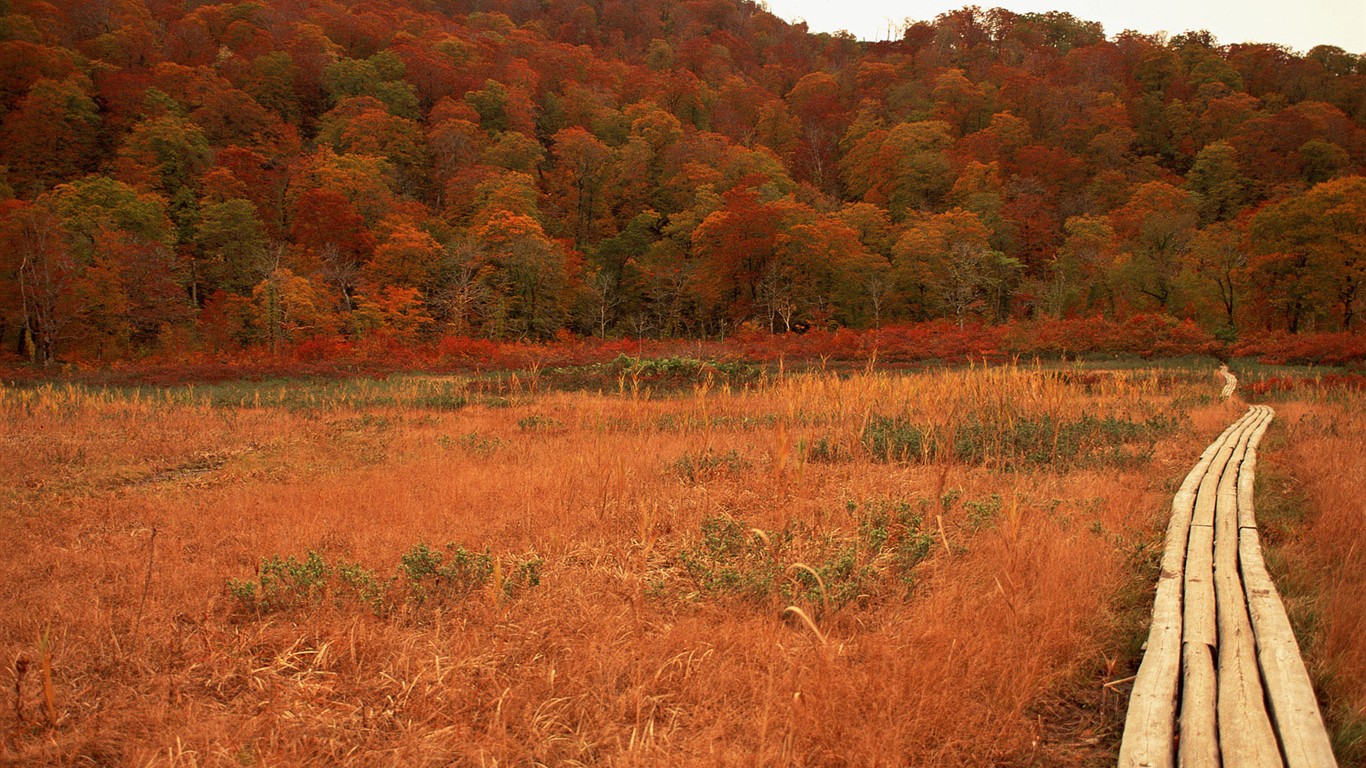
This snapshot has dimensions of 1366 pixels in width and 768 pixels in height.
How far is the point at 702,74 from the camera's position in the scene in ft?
316

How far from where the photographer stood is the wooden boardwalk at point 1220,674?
2553mm

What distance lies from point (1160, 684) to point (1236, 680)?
32 centimetres

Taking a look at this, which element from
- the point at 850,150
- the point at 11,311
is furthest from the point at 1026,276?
the point at 11,311

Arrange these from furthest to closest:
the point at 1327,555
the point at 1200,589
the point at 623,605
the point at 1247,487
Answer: the point at 1247,487 < the point at 1327,555 < the point at 623,605 < the point at 1200,589

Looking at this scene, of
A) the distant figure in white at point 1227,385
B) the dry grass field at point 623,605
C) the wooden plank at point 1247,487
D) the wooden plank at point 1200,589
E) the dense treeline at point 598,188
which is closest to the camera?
the dry grass field at point 623,605

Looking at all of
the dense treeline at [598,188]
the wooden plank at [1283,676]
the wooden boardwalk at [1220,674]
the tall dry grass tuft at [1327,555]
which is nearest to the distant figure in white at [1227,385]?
the tall dry grass tuft at [1327,555]

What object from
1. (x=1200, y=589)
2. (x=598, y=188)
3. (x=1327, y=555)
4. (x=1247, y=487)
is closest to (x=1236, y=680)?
(x=1200, y=589)

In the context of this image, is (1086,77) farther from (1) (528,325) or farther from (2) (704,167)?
(1) (528,325)

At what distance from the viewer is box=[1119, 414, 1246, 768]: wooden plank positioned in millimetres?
2586

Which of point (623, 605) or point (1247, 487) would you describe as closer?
point (623, 605)

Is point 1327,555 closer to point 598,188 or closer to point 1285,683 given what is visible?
point 1285,683

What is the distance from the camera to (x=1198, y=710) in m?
2.78

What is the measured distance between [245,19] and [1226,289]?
314 ft

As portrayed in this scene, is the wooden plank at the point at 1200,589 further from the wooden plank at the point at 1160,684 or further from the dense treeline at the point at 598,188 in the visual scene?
the dense treeline at the point at 598,188
